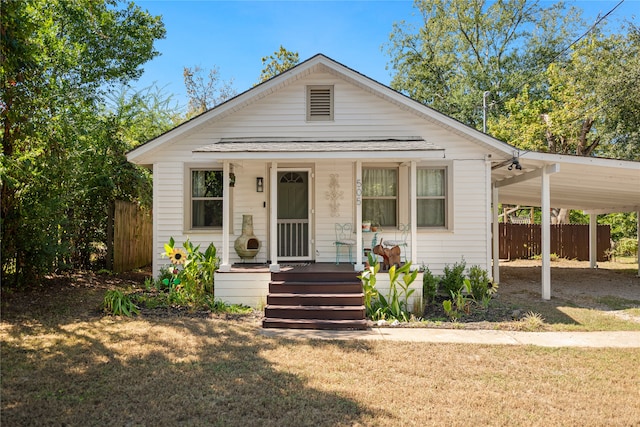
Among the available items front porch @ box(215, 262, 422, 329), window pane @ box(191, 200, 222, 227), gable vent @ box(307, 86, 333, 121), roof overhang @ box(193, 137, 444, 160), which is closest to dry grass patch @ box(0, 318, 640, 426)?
front porch @ box(215, 262, 422, 329)

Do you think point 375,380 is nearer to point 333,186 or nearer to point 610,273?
point 333,186

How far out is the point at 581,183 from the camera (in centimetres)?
1037

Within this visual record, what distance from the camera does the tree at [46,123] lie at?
23.1 feet

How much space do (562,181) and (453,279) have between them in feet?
13.6

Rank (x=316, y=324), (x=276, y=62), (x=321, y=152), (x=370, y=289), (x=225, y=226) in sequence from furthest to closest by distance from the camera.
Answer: (x=276, y=62)
(x=225, y=226)
(x=321, y=152)
(x=370, y=289)
(x=316, y=324)

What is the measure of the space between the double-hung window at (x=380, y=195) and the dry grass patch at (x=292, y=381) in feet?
14.3

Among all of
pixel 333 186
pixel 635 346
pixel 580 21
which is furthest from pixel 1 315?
pixel 580 21

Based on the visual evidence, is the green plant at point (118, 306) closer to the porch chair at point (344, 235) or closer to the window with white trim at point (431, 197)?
the porch chair at point (344, 235)

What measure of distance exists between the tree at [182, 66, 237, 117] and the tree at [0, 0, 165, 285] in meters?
14.0

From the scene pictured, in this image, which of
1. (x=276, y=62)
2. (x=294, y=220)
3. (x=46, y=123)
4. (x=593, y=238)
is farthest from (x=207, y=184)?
(x=276, y=62)

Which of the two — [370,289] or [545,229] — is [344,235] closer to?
[370,289]

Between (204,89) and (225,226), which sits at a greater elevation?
(204,89)

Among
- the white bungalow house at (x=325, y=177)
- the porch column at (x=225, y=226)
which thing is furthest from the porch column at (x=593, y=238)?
the porch column at (x=225, y=226)

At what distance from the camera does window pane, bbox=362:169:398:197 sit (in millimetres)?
9836
